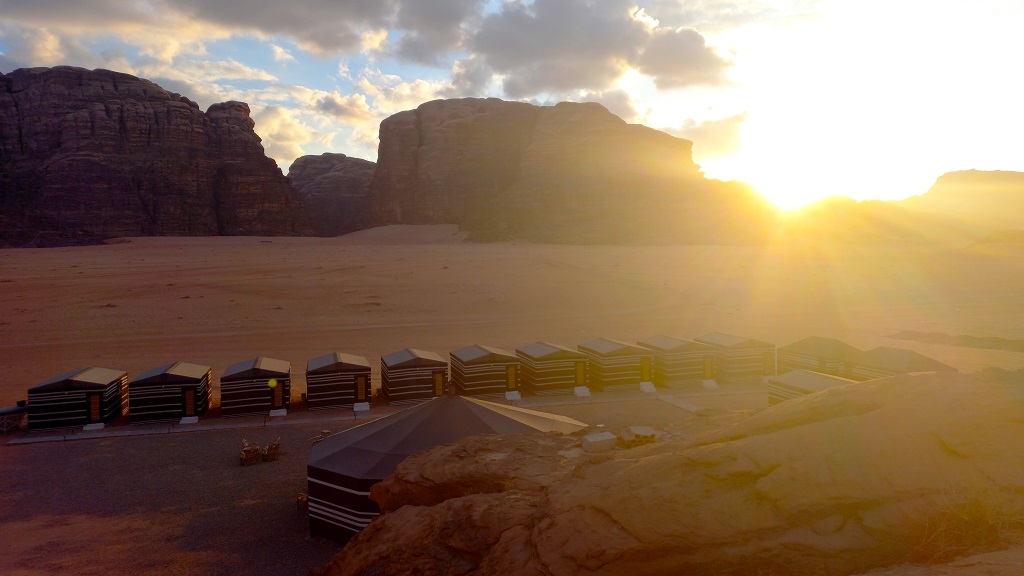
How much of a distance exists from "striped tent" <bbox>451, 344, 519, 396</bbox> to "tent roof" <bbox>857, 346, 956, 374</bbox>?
8.70 metres

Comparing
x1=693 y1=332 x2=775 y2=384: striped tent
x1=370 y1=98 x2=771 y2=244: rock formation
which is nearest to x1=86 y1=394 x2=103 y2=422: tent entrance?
x1=693 y1=332 x2=775 y2=384: striped tent

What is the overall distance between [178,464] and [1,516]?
111 inches

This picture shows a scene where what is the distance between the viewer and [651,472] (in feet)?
16.0

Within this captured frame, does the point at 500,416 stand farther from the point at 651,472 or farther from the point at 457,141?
the point at 457,141

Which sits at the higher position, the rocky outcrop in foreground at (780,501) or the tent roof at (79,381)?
the rocky outcrop in foreground at (780,501)

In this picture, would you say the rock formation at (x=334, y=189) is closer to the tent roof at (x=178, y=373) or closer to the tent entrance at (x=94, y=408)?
the tent roof at (x=178, y=373)

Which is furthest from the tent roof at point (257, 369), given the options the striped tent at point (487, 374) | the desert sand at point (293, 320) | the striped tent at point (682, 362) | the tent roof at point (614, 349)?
the striped tent at point (682, 362)

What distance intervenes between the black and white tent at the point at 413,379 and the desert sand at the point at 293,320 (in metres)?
1.93

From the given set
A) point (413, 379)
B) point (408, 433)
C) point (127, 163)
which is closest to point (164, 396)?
point (413, 379)

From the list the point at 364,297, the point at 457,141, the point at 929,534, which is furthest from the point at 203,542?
the point at 457,141

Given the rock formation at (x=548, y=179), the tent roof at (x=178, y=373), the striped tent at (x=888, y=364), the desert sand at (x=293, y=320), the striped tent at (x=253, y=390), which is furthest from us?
the rock formation at (x=548, y=179)

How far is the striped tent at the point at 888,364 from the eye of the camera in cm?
1478

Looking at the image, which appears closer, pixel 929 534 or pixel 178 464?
pixel 929 534

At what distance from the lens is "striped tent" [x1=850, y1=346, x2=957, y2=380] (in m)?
14.8
